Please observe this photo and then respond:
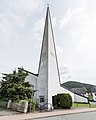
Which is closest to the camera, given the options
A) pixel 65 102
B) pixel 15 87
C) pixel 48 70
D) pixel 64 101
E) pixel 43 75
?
pixel 15 87

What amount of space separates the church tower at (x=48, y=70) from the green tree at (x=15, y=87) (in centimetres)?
319

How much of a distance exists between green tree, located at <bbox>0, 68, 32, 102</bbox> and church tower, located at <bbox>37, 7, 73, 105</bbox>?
3187mm

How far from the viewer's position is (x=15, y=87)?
23.2m

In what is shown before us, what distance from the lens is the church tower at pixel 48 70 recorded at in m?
26.4

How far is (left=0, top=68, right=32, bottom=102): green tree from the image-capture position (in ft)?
74.3

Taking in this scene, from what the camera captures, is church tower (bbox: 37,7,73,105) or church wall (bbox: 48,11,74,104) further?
church wall (bbox: 48,11,74,104)

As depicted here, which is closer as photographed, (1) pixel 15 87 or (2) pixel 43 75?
(1) pixel 15 87

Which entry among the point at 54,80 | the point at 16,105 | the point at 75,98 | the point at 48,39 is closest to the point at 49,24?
the point at 48,39

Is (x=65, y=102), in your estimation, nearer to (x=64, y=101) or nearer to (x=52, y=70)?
(x=64, y=101)

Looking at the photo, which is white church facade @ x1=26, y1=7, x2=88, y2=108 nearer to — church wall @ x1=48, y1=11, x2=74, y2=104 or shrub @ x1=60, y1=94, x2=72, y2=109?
church wall @ x1=48, y1=11, x2=74, y2=104

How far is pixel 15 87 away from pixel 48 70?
5609 millimetres

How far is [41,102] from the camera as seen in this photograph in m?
28.1

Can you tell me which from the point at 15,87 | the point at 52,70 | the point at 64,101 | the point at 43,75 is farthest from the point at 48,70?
the point at 15,87

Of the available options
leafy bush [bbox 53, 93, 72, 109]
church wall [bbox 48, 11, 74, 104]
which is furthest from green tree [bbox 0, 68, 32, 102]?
leafy bush [bbox 53, 93, 72, 109]
